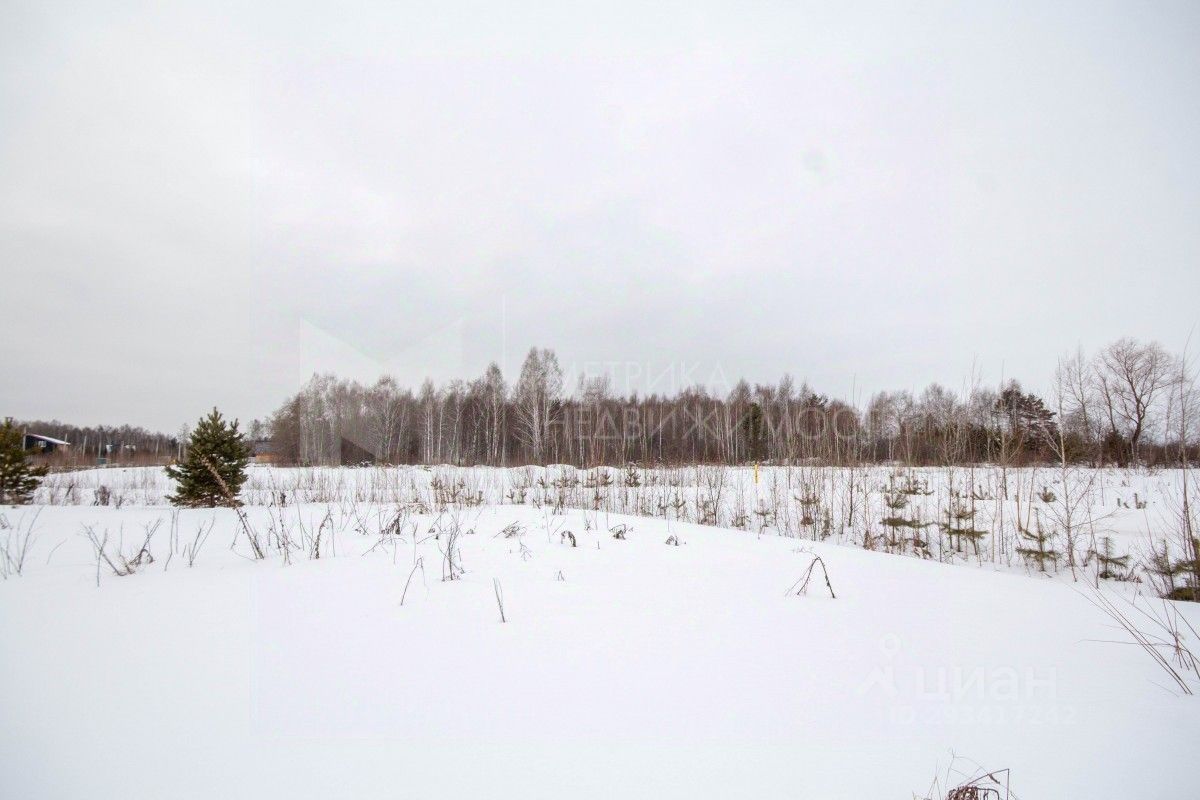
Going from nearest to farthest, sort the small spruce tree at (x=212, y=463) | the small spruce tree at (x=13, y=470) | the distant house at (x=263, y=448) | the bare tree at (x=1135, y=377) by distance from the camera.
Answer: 1. the small spruce tree at (x=212, y=463)
2. the small spruce tree at (x=13, y=470)
3. the bare tree at (x=1135, y=377)
4. the distant house at (x=263, y=448)

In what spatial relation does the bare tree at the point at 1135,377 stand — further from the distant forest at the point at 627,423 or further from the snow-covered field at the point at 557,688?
the snow-covered field at the point at 557,688

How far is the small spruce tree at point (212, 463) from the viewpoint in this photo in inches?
321

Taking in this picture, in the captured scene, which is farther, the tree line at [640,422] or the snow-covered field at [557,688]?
the tree line at [640,422]

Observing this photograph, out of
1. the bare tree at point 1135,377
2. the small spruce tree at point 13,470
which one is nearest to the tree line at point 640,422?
the bare tree at point 1135,377

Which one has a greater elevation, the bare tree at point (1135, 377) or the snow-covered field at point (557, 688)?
the bare tree at point (1135, 377)

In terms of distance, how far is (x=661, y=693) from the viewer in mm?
1431

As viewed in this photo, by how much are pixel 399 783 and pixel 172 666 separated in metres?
1.17

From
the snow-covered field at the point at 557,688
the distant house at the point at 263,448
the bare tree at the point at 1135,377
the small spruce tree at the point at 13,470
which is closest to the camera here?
the snow-covered field at the point at 557,688

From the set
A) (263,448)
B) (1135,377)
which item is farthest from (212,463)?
(263,448)

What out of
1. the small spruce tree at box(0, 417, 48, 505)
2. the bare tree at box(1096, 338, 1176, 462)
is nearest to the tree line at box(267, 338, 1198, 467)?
the bare tree at box(1096, 338, 1176, 462)

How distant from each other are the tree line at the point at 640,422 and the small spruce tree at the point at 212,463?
457cm

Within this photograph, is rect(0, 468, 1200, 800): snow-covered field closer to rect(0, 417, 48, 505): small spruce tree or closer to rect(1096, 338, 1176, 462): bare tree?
rect(0, 417, 48, 505): small spruce tree

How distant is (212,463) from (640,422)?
20.6 metres

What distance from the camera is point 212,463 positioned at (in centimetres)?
816
